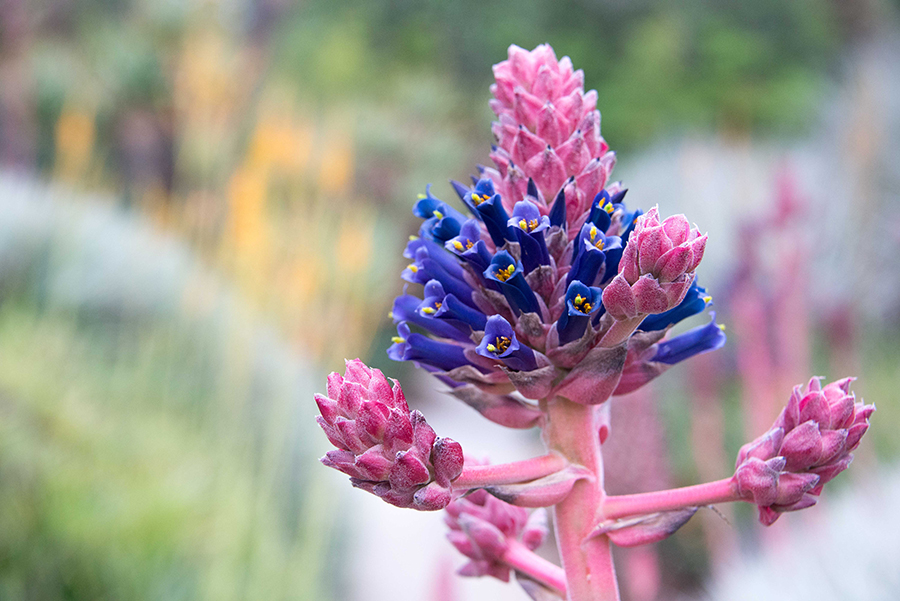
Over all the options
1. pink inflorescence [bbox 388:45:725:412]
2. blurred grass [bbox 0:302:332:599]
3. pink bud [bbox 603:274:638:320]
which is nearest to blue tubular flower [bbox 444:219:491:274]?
pink inflorescence [bbox 388:45:725:412]

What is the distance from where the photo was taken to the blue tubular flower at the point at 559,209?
0.55m

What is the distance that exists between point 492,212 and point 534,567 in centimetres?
33

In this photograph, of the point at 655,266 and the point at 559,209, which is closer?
the point at 655,266

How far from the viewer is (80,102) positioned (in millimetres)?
4359

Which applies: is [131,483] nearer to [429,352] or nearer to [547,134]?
[429,352]

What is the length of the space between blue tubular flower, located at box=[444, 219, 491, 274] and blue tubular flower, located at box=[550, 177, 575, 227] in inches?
2.5

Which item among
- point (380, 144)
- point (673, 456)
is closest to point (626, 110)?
point (380, 144)

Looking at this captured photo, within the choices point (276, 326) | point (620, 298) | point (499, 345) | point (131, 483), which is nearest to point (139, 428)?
point (131, 483)

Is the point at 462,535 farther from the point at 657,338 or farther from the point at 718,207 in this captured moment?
the point at 718,207

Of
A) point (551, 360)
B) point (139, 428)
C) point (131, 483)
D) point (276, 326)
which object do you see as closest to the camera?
point (551, 360)

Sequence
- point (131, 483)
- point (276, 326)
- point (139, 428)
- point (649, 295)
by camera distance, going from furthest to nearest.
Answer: point (276, 326) → point (139, 428) → point (131, 483) → point (649, 295)

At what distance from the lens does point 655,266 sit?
1.40 ft

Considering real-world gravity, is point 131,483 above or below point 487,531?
above

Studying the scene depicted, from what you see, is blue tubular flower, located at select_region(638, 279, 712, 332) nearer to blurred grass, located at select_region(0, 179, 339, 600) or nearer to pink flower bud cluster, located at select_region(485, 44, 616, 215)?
pink flower bud cluster, located at select_region(485, 44, 616, 215)
